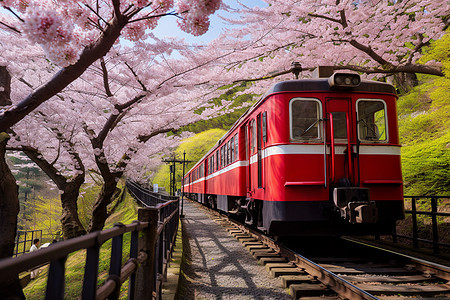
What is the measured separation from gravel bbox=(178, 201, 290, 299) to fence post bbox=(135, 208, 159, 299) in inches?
50.0

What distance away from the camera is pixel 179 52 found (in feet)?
23.6

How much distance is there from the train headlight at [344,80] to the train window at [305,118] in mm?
433

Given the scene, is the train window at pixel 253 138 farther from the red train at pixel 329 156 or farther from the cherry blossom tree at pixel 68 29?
the cherry blossom tree at pixel 68 29

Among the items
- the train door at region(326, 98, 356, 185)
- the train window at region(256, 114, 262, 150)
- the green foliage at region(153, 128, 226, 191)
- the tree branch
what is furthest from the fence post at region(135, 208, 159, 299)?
the green foliage at region(153, 128, 226, 191)

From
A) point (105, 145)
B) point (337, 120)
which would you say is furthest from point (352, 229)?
point (105, 145)

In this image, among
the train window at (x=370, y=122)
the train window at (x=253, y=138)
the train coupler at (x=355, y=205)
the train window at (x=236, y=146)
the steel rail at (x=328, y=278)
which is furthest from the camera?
the train window at (x=236, y=146)

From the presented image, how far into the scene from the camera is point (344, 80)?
538 centimetres

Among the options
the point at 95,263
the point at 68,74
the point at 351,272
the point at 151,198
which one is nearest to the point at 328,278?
the point at 351,272

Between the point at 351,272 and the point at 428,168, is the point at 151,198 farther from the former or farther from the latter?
the point at 428,168

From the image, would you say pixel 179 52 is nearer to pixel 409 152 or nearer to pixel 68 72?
pixel 68 72

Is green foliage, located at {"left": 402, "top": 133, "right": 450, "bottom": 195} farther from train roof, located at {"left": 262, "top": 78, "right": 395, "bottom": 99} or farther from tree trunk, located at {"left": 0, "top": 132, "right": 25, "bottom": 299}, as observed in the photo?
tree trunk, located at {"left": 0, "top": 132, "right": 25, "bottom": 299}

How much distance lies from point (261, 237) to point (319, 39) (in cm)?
599

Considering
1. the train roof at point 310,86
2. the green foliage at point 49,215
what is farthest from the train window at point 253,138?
the green foliage at point 49,215

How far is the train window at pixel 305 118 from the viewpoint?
17.6ft
